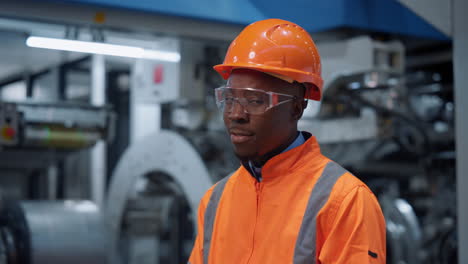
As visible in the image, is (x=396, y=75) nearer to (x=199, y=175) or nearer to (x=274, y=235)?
(x=199, y=175)

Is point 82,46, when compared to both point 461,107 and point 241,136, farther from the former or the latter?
point 241,136

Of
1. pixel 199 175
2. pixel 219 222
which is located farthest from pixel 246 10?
pixel 219 222

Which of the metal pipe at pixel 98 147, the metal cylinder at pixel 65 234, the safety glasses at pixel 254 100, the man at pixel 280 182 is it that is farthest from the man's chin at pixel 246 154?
the metal pipe at pixel 98 147

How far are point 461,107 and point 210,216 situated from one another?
5.17 ft

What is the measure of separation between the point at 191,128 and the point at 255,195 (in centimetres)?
410

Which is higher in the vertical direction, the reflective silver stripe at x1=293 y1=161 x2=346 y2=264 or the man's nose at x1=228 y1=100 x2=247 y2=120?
the man's nose at x1=228 y1=100 x2=247 y2=120

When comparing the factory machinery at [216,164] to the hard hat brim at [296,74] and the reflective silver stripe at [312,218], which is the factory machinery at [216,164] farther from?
the reflective silver stripe at [312,218]

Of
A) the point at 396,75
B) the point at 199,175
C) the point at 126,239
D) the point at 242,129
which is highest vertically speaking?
the point at 396,75

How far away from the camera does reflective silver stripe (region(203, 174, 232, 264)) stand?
189cm

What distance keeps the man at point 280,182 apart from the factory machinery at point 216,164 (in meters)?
2.67

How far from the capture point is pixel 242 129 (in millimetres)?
→ 1750

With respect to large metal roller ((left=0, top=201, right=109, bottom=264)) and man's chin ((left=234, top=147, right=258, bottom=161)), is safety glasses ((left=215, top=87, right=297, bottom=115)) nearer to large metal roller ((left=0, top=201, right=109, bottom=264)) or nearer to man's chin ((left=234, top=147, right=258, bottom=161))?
man's chin ((left=234, top=147, right=258, bottom=161))

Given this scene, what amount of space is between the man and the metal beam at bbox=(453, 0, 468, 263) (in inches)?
51.0

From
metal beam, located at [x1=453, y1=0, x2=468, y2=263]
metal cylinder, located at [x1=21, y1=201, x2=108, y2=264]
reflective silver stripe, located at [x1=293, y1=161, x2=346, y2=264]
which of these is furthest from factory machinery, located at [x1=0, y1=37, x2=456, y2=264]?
reflective silver stripe, located at [x1=293, y1=161, x2=346, y2=264]
